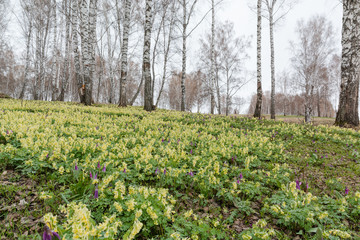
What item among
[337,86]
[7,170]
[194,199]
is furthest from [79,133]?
[337,86]

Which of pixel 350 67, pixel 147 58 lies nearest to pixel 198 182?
pixel 147 58

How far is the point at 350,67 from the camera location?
10312 millimetres

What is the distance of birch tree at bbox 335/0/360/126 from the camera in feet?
33.4

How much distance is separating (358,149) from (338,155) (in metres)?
1.03

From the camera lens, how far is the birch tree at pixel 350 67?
1018cm

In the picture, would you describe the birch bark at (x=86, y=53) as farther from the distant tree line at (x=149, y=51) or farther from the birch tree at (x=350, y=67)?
the birch tree at (x=350, y=67)

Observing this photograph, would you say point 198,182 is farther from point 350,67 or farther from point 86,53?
point 86,53

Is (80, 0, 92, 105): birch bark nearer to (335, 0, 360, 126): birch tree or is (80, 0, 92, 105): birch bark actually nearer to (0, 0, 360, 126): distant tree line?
(0, 0, 360, 126): distant tree line

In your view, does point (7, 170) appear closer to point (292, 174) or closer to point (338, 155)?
point (292, 174)

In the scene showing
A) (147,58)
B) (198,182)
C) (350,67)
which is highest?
(147,58)

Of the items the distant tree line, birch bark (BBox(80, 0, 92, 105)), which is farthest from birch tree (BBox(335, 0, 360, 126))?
birch bark (BBox(80, 0, 92, 105))

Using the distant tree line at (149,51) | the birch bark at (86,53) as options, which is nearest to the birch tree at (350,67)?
the distant tree line at (149,51)

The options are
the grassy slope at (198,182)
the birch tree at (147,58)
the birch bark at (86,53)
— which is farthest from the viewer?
the birch bark at (86,53)

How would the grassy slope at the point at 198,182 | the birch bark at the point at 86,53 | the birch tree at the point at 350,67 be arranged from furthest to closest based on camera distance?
the birch bark at the point at 86,53 → the birch tree at the point at 350,67 → the grassy slope at the point at 198,182
